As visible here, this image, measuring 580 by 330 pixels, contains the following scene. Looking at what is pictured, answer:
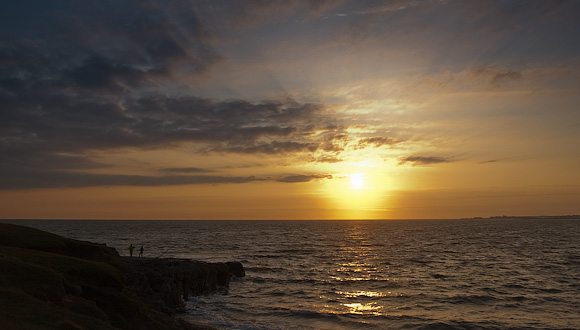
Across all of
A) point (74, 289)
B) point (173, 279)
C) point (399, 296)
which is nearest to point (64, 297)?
point (74, 289)

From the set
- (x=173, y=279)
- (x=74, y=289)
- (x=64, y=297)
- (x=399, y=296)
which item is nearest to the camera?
(x=64, y=297)

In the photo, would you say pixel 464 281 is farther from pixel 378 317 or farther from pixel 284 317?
pixel 284 317

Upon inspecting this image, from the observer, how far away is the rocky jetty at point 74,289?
56.1 feet

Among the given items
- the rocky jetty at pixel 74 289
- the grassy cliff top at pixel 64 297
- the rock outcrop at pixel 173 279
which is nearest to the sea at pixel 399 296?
the rock outcrop at pixel 173 279

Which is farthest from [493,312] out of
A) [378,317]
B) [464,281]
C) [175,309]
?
[175,309]

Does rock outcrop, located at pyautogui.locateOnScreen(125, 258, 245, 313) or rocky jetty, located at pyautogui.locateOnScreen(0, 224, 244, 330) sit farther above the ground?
rocky jetty, located at pyautogui.locateOnScreen(0, 224, 244, 330)

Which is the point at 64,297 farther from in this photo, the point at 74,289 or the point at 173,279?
the point at 173,279

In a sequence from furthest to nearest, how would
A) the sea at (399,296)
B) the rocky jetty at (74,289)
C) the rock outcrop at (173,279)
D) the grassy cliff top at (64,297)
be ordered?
the rock outcrop at (173,279) → the sea at (399,296) → the rocky jetty at (74,289) → the grassy cliff top at (64,297)

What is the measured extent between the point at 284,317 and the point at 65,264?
692 inches

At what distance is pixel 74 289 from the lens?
72.5 ft

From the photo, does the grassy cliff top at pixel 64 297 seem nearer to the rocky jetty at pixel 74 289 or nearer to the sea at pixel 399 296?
the rocky jetty at pixel 74 289

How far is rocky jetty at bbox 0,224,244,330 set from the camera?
17109mm

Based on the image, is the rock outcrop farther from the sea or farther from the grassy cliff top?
the grassy cliff top

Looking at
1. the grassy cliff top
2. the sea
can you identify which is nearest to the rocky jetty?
the grassy cliff top
